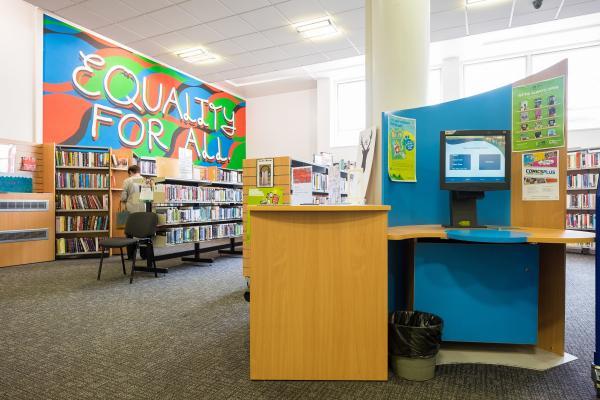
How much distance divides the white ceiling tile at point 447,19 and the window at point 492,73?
301 cm

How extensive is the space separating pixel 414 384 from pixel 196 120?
860cm

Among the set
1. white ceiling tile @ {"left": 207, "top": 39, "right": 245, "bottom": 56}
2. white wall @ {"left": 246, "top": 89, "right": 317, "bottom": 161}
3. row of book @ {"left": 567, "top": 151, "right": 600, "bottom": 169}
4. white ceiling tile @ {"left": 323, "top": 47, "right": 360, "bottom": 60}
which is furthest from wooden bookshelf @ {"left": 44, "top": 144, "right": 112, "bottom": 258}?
row of book @ {"left": 567, "top": 151, "right": 600, "bottom": 169}

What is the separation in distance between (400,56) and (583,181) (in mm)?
6065

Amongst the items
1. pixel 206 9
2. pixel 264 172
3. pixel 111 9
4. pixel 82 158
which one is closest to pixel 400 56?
pixel 264 172

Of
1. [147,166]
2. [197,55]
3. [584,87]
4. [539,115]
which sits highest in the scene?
[197,55]

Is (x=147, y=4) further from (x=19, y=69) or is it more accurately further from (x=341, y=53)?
(x=341, y=53)

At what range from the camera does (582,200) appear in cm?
690

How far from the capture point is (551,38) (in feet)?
25.4

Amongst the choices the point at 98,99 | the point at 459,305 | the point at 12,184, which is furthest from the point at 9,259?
the point at 459,305

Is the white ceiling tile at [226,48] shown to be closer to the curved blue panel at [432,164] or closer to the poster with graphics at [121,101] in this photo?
the poster with graphics at [121,101]

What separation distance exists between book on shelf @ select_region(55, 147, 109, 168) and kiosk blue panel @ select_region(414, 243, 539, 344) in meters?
6.12

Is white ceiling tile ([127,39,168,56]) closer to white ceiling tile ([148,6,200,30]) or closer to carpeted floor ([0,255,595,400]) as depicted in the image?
white ceiling tile ([148,6,200,30])

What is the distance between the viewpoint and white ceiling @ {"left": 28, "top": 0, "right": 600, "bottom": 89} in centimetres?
530

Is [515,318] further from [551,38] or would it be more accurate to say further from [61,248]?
[551,38]
